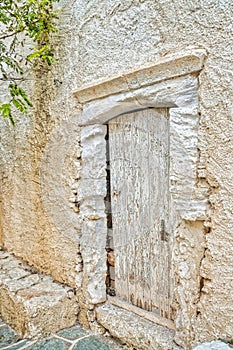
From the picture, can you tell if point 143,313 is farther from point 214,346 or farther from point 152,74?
point 152,74

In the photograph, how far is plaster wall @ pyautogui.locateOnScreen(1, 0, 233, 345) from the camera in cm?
202

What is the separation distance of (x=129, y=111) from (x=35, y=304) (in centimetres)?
177

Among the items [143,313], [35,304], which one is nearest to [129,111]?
[143,313]

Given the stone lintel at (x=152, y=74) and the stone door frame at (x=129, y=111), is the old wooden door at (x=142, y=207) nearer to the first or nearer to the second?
the stone door frame at (x=129, y=111)

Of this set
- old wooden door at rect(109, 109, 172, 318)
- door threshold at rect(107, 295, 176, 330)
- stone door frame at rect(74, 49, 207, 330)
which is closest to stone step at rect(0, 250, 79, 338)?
stone door frame at rect(74, 49, 207, 330)

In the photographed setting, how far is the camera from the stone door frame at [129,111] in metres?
2.14

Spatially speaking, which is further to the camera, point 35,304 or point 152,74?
point 35,304

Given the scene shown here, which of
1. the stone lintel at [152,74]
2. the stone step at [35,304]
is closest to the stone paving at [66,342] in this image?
the stone step at [35,304]

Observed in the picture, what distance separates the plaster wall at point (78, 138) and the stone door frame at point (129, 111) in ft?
0.22

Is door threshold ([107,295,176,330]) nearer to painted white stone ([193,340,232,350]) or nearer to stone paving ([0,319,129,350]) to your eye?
stone paving ([0,319,129,350])

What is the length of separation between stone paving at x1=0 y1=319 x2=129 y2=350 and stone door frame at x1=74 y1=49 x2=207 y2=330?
0.26 meters

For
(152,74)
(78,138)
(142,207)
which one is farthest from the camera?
(78,138)

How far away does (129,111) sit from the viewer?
106 inches

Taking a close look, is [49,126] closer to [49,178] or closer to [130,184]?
[49,178]
